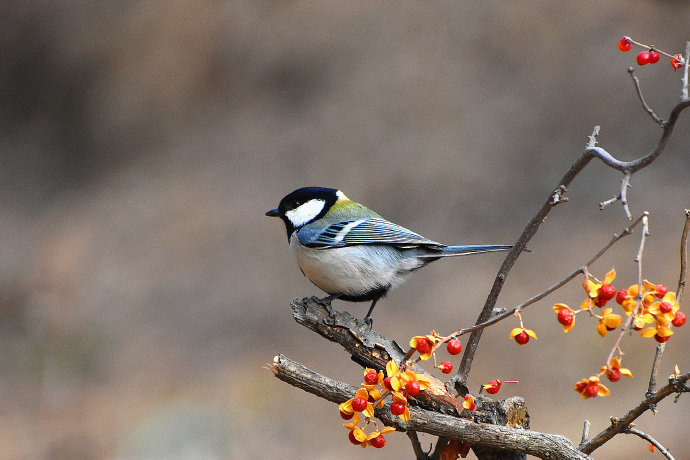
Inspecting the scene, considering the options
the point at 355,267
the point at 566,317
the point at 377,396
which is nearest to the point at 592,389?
the point at 566,317

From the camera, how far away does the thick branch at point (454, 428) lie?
135cm

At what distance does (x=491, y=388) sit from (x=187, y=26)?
422 centimetres

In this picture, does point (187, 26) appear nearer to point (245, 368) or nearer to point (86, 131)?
point (86, 131)

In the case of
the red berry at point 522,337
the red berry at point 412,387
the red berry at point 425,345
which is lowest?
the red berry at point 412,387

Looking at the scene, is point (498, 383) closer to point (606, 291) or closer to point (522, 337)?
point (522, 337)

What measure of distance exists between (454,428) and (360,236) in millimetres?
855

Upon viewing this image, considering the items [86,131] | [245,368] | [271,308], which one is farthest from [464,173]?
[86,131]

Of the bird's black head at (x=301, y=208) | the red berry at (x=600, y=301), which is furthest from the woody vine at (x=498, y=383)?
the bird's black head at (x=301, y=208)

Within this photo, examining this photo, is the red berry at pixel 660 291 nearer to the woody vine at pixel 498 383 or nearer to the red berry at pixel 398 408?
the woody vine at pixel 498 383

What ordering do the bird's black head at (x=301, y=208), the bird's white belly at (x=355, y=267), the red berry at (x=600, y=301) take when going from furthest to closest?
1. the bird's black head at (x=301, y=208)
2. the bird's white belly at (x=355, y=267)
3. the red berry at (x=600, y=301)

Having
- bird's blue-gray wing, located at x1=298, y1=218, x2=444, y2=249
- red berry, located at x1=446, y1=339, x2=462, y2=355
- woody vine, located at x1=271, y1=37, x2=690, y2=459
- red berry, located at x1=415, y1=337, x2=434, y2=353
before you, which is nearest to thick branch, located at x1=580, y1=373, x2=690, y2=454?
woody vine, located at x1=271, y1=37, x2=690, y2=459

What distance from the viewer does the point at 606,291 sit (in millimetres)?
1171

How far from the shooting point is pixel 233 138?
5172 millimetres

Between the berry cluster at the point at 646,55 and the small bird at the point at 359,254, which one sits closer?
the berry cluster at the point at 646,55
